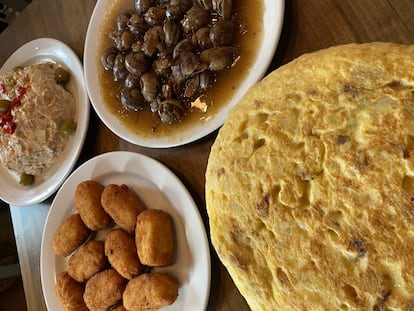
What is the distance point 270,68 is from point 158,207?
945 mm

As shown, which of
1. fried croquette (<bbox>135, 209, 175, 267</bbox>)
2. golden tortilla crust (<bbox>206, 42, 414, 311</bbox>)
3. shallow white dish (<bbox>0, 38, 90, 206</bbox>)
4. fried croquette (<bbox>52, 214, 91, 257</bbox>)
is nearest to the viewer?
golden tortilla crust (<bbox>206, 42, 414, 311</bbox>)

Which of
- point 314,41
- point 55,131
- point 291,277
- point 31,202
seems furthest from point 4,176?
point 291,277

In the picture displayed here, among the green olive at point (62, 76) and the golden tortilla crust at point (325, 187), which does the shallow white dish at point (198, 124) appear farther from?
the golden tortilla crust at point (325, 187)

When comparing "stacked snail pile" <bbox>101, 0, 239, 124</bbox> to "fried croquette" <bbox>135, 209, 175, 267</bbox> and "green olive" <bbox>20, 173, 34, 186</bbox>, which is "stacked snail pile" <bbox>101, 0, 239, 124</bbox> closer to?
"fried croquette" <bbox>135, 209, 175, 267</bbox>

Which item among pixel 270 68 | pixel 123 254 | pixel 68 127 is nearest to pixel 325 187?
pixel 270 68

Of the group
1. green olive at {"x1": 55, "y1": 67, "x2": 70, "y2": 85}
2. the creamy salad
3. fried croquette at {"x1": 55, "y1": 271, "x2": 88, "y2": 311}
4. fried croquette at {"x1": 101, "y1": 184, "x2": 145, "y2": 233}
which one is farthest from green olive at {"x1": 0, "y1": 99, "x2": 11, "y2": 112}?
fried croquette at {"x1": 55, "y1": 271, "x2": 88, "y2": 311}

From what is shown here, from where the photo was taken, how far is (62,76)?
3.04 metres

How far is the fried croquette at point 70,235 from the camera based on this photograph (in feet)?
8.43

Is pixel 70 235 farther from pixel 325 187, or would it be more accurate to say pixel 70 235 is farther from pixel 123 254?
pixel 325 187

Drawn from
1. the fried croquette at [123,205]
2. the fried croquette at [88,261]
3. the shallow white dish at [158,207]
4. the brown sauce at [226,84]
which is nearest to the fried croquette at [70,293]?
the fried croquette at [88,261]

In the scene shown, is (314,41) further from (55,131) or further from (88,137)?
(55,131)

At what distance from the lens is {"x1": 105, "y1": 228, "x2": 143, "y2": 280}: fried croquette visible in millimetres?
2258

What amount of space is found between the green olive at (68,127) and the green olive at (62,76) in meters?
0.34

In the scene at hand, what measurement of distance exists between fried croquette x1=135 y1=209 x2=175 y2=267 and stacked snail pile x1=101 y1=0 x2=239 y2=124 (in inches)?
21.5
